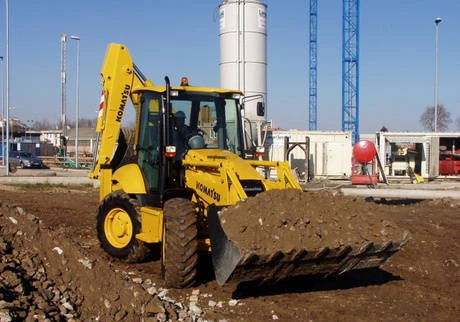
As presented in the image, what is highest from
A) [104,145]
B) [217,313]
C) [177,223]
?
[104,145]

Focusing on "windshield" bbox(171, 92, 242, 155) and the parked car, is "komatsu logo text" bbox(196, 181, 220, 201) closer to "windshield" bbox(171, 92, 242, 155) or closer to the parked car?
"windshield" bbox(171, 92, 242, 155)

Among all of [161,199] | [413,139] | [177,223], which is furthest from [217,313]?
[413,139]

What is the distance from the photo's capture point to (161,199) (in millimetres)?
8633

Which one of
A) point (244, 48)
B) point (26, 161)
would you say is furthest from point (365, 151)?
point (26, 161)

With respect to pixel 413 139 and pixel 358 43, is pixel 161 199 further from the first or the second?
pixel 358 43

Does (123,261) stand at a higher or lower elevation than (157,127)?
lower

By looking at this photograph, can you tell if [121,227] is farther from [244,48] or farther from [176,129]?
[244,48]

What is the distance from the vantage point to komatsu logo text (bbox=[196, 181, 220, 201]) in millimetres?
8000

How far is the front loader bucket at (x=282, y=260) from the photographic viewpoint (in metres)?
6.59

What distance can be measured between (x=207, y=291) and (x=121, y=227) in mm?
2388

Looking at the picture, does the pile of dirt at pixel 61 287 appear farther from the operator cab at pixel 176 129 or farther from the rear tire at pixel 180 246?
the operator cab at pixel 176 129

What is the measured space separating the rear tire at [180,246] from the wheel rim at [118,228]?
1854 mm

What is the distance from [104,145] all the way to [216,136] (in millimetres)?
2302

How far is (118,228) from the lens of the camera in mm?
9633
